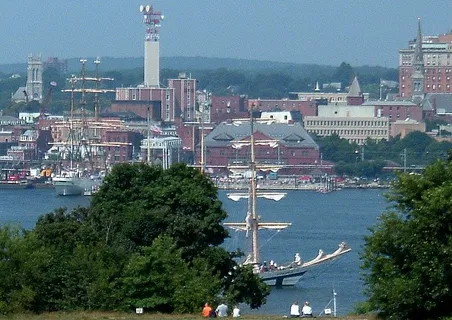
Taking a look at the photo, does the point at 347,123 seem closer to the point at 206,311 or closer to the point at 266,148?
the point at 266,148

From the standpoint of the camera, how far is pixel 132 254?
1691cm

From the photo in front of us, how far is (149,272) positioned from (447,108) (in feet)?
277

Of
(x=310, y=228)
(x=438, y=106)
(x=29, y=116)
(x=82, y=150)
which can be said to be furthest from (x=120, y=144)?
(x=310, y=228)

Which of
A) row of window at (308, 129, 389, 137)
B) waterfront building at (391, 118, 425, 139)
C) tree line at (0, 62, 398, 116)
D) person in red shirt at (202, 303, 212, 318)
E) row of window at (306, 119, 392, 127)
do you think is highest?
tree line at (0, 62, 398, 116)

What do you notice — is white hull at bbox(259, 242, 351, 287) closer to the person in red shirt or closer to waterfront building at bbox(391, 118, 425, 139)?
the person in red shirt

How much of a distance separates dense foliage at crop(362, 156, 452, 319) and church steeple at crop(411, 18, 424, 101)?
284 feet

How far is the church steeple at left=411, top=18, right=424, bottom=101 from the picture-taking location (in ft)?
332

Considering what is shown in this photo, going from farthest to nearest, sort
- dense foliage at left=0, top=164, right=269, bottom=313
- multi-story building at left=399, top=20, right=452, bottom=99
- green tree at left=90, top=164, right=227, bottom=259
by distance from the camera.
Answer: multi-story building at left=399, top=20, right=452, bottom=99 < green tree at left=90, top=164, right=227, bottom=259 < dense foliage at left=0, top=164, right=269, bottom=313

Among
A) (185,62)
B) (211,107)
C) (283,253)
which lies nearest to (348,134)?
(211,107)

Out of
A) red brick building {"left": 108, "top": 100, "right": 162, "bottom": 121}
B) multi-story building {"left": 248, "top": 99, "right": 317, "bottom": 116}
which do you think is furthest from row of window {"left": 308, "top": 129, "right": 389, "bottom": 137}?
red brick building {"left": 108, "top": 100, "right": 162, "bottom": 121}

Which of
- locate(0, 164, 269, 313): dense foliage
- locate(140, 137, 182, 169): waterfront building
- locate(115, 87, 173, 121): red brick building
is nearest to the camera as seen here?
locate(0, 164, 269, 313): dense foliage

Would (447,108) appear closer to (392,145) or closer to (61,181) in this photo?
(392,145)

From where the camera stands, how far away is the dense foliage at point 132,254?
628 inches

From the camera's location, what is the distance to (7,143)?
88.6 m
